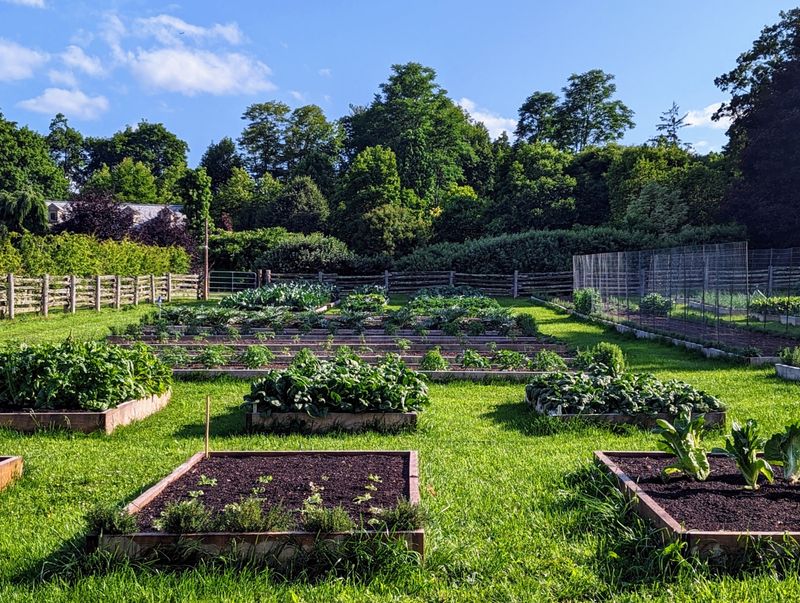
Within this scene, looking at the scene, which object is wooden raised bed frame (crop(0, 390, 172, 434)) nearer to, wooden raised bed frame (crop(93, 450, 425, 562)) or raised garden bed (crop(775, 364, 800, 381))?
wooden raised bed frame (crop(93, 450, 425, 562))

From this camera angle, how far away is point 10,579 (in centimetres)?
349

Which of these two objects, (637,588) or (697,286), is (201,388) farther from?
(697,286)

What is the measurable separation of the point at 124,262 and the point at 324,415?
83.8ft

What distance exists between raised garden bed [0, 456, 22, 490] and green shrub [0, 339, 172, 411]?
5.48 feet

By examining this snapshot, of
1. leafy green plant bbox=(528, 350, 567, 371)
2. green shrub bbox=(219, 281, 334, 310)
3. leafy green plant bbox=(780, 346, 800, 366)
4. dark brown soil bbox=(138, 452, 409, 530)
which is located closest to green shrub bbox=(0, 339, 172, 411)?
dark brown soil bbox=(138, 452, 409, 530)

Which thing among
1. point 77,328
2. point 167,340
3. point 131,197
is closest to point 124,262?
point 77,328

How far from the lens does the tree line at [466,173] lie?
32969mm

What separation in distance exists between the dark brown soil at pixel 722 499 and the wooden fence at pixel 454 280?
1081 inches

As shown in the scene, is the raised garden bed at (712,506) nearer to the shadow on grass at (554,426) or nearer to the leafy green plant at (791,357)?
the shadow on grass at (554,426)

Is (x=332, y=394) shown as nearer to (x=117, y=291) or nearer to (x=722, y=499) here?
(x=722, y=499)

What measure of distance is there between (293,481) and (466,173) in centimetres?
5801

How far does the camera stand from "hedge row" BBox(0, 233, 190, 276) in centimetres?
2271

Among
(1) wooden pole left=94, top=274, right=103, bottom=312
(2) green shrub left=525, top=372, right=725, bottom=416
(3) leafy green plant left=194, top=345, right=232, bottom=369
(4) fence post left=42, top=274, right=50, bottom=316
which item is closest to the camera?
(2) green shrub left=525, top=372, right=725, bottom=416

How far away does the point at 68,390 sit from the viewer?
23.0ft
